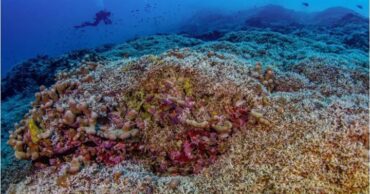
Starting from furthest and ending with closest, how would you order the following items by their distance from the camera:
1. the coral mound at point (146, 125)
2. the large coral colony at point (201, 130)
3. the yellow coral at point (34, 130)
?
the yellow coral at point (34, 130) < the coral mound at point (146, 125) < the large coral colony at point (201, 130)

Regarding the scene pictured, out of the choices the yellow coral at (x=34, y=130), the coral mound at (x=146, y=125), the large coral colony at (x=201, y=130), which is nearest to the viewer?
the large coral colony at (x=201, y=130)

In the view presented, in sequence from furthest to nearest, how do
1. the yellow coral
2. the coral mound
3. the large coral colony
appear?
the yellow coral < the coral mound < the large coral colony

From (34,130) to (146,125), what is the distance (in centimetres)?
166

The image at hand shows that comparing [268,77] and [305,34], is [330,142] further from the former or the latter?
[305,34]

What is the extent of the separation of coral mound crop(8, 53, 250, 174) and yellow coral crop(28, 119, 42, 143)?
Result: 14 millimetres

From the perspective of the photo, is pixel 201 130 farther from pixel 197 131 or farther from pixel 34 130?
pixel 34 130

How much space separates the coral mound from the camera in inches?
163

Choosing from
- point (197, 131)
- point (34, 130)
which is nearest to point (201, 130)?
point (197, 131)

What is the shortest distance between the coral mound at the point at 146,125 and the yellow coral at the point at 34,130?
0.5 inches

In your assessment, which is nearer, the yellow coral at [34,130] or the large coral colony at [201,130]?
the large coral colony at [201,130]

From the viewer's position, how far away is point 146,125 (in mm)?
4477

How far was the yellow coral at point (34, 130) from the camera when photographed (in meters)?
4.43

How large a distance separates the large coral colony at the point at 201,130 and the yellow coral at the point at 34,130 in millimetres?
15

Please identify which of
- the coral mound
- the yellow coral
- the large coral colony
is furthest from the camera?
the yellow coral
